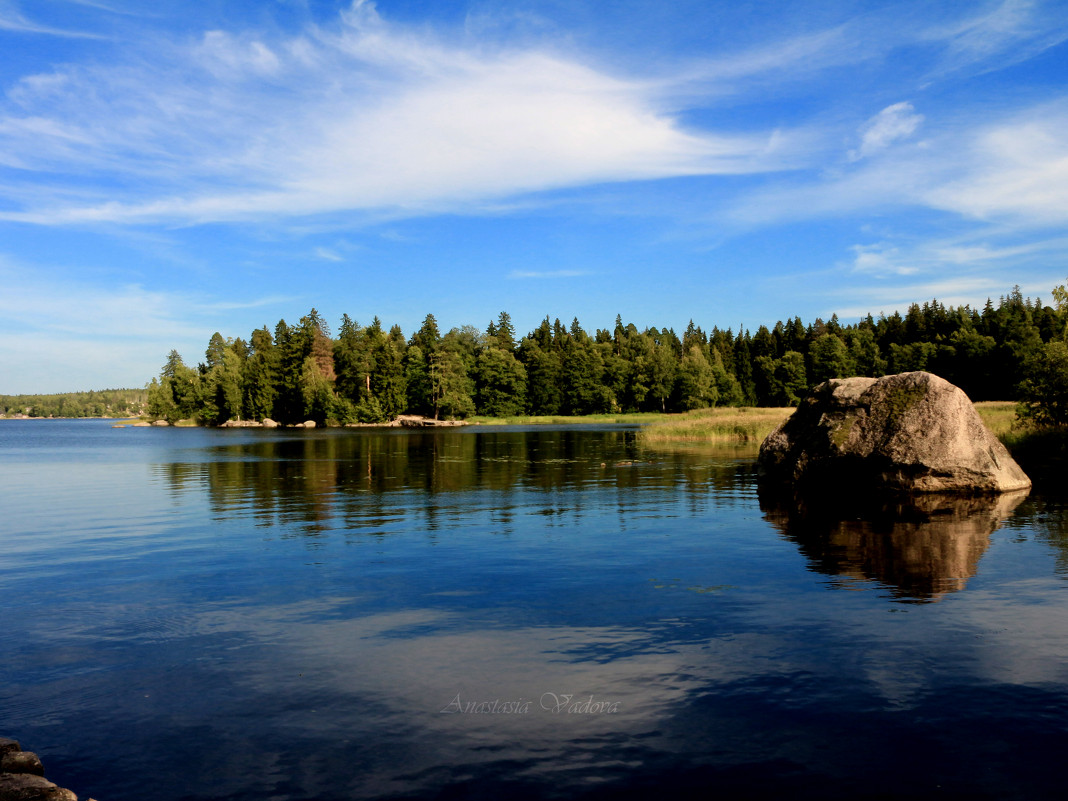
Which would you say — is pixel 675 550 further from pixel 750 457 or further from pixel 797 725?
pixel 750 457

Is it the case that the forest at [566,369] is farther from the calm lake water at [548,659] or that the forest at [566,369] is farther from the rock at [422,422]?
the calm lake water at [548,659]

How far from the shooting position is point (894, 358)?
15125 cm

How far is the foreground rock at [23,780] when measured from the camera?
6254 millimetres

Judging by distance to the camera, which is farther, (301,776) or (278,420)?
(278,420)

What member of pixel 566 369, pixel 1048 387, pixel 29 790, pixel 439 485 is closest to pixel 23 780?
pixel 29 790

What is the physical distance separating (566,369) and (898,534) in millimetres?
155547

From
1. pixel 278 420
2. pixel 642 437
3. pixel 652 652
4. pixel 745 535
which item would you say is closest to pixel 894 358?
pixel 642 437

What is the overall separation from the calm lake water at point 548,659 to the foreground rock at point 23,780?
1.93 ft

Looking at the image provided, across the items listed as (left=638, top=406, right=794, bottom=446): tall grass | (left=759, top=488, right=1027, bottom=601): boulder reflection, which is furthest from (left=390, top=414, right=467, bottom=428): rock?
(left=759, top=488, right=1027, bottom=601): boulder reflection

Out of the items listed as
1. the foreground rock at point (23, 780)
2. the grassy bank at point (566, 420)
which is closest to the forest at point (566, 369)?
the grassy bank at point (566, 420)

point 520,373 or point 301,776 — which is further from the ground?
point 520,373

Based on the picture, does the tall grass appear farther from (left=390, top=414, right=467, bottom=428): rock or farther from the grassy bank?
(left=390, top=414, right=467, bottom=428): rock

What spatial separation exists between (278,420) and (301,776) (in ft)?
532

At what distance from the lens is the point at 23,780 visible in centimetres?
646
